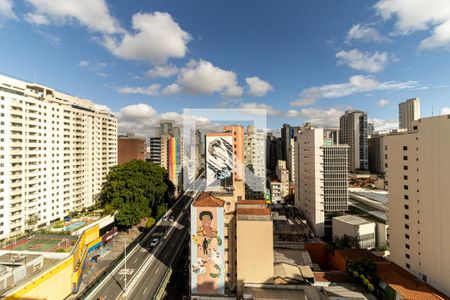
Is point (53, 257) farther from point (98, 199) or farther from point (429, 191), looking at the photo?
point (429, 191)

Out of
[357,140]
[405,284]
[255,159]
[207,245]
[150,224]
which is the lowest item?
[150,224]

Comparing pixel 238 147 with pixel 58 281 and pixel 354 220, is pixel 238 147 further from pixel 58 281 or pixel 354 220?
pixel 58 281

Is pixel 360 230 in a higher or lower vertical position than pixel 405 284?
higher

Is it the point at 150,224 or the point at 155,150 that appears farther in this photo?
the point at 155,150

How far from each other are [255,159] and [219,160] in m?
32.7

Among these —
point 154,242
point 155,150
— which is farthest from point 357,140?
point 154,242

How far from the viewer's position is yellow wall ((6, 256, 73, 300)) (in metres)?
18.8

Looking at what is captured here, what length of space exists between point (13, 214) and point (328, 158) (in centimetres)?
5087

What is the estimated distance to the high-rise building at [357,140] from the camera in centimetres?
9825

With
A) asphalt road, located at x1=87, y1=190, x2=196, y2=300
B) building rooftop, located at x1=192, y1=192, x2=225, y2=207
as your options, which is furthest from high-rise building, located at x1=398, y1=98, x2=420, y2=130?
asphalt road, located at x1=87, y1=190, x2=196, y2=300

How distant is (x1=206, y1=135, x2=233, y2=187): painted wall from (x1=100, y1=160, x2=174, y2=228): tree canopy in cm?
1438

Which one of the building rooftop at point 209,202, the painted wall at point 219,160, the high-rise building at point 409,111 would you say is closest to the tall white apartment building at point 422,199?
the building rooftop at point 209,202

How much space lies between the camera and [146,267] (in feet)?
96.5

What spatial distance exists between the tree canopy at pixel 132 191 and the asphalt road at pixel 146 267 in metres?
4.88
